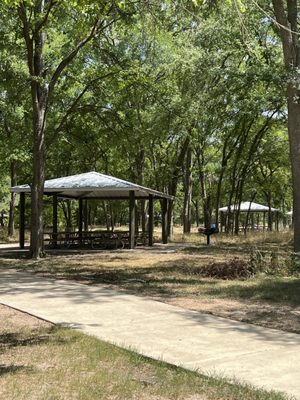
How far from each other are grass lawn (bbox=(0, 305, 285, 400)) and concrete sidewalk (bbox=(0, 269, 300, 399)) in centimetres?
31

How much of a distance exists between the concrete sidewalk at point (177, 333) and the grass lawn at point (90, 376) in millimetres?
313

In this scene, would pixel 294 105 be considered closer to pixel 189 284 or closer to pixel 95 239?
pixel 189 284

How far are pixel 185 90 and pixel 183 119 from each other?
3.27 metres

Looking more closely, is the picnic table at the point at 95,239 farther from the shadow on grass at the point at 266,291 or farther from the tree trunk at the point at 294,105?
the shadow on grass at the point at 266,291

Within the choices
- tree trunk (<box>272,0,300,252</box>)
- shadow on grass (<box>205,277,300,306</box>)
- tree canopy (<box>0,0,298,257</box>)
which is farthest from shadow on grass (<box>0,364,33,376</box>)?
tree trunk (<box>272,0,300,252</box>)

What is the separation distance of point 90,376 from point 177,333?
2.24 meters

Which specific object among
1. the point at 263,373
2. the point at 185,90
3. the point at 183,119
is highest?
the point at 185,90

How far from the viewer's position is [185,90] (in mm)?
25000

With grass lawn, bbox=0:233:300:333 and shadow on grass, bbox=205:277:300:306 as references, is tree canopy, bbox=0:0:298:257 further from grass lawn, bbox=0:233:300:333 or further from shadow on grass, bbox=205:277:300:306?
shadow on grass, bbox=205:277:300:306

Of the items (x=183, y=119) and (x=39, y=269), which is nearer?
(x=39, y=269)

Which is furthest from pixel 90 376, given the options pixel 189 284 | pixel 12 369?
pixel 189 284

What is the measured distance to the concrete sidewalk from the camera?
5543 mm

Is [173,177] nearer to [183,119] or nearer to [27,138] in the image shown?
[27,138]

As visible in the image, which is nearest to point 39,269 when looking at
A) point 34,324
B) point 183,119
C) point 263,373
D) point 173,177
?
point 34,324
